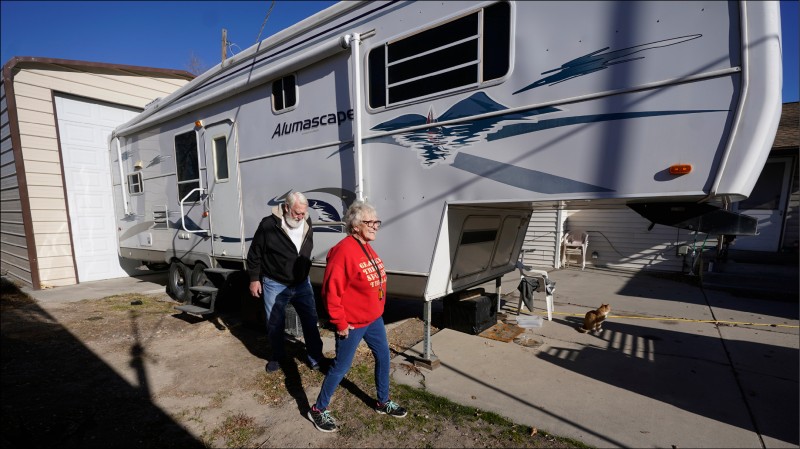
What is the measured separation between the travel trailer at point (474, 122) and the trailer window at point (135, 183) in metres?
1.98

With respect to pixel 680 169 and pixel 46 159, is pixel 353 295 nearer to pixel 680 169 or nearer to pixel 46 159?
pixel 680 169

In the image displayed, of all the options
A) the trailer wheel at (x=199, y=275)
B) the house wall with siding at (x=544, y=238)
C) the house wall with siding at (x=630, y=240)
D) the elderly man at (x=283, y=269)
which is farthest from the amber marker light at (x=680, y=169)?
the house wall with siding at (x=544, y=238)

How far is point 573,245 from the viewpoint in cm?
941

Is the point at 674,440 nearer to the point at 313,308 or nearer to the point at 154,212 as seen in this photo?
the point at 313,308

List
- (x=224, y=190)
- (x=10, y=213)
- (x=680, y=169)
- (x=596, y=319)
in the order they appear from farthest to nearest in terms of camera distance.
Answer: (x=10, y=213) → (x=224, y=190) → (x=596, y=319) → (x=680, y=169)

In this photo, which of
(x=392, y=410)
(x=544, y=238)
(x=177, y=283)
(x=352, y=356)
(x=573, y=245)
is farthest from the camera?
(x=544, y=238)

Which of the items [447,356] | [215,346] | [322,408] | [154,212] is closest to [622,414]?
[447,356]

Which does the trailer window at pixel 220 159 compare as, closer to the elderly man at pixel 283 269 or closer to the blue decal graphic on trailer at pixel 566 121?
the elderly man at pixel 283 269

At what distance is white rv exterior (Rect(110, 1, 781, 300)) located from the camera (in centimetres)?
218

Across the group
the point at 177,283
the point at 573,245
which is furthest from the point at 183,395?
the point at 573,245

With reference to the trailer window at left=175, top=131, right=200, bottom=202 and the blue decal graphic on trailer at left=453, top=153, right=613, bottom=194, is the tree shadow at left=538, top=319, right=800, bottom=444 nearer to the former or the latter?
the blue decal graphic on trailer at left=453, top=153, right=613, bottom=194

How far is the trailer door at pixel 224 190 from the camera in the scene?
496 cm

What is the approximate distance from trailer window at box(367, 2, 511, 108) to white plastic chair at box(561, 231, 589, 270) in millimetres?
7568

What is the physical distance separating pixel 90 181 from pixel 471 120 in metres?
8.68
